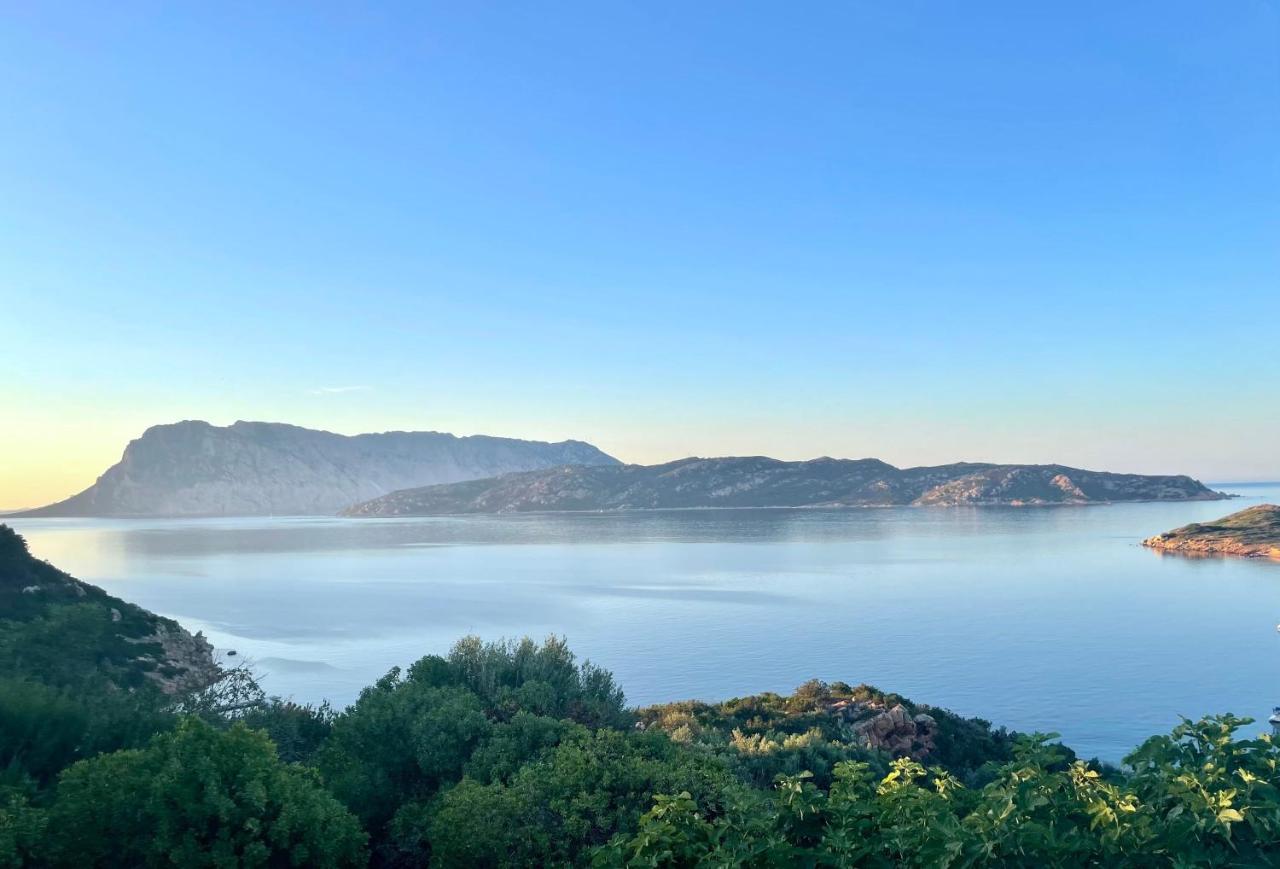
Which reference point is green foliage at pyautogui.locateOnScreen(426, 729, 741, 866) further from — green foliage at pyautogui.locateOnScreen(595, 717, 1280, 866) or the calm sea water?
the calm sea water

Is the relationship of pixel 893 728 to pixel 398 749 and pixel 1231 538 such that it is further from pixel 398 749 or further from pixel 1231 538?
pixel 1231 538

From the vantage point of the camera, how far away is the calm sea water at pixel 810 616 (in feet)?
141

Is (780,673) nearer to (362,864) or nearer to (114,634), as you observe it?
(114,634)

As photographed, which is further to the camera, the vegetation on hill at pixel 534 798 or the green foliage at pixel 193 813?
the green foliage at pixel 193 813

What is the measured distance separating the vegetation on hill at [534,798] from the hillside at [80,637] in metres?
17.4

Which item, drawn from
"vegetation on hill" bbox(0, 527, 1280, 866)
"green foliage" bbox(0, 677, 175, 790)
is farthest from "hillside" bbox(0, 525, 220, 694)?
"vegetation on hill" bbox(0, 527, 1280, 866)

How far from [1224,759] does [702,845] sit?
18.0 feet

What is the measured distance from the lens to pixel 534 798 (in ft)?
36.1

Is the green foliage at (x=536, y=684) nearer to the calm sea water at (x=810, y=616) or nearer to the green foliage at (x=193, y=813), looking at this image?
the green foliage at (x=193, y=813)

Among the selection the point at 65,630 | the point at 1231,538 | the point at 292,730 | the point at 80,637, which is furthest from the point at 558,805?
the point at 1231,538

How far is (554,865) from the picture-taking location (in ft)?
32.5

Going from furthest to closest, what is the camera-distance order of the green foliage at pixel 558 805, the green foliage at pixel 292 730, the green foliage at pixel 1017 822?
the green foliage at pixel 292 730, the green foliage at pixel 558 805, the green foliage at pixel 1017 822

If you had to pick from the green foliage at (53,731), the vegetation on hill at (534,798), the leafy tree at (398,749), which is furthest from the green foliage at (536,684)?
the green foliage at (53,731)

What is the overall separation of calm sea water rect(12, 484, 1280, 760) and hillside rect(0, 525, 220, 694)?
5586mm
